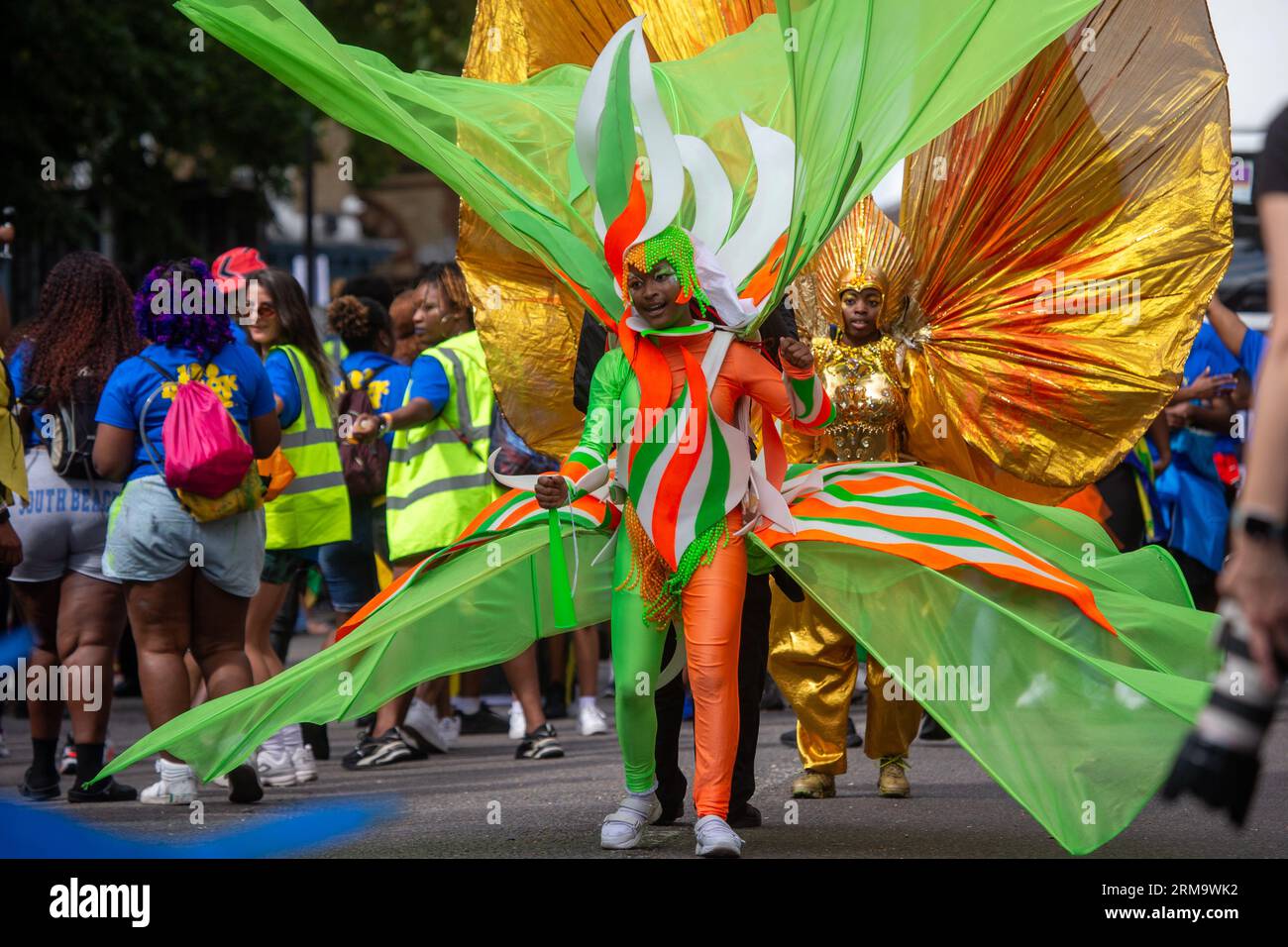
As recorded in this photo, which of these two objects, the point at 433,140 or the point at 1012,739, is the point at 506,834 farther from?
the point at 433,140

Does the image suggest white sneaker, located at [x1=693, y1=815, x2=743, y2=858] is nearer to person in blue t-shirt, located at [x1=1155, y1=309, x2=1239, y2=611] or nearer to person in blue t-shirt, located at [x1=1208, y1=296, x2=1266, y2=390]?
person in blue t-shirt, located at [x1=1208, y1=296, x2=1266, y2=390]

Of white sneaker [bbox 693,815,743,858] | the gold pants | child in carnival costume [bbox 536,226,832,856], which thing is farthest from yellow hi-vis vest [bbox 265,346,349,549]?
white sneaker [bbox 693,815,743,858]

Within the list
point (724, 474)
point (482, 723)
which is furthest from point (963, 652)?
point (482, 723)

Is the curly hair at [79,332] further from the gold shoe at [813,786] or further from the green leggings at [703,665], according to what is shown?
the gold shoe at [813,786]

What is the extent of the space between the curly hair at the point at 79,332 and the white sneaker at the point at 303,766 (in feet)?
5.25

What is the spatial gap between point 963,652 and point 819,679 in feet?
4.29

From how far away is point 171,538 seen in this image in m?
6.32

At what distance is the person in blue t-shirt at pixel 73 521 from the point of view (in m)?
6.67

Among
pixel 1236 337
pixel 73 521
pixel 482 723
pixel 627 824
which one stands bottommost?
pixel 482 723

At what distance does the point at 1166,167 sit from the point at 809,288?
4.64 ft

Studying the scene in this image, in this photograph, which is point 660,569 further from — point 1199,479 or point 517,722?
point 1199,479

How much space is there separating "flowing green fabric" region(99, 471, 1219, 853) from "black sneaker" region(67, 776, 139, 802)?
1577mm

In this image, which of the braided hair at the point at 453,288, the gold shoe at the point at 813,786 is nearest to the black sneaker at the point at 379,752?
the braided hair at the point at 453,288
